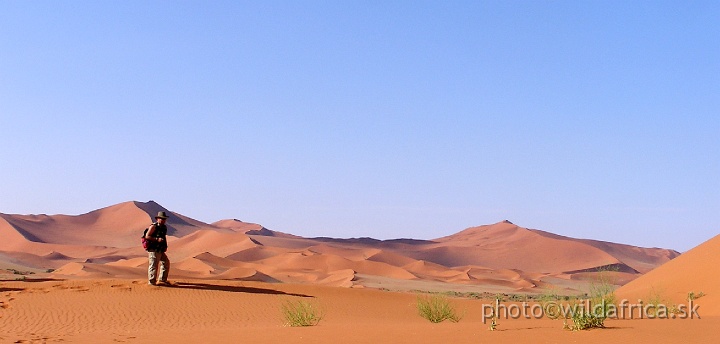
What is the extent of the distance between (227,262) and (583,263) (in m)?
36.8

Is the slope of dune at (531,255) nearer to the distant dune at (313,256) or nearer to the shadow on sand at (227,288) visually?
the distant dune at (313,256)

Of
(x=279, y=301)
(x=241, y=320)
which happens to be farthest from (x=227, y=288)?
(x=241, y=320)

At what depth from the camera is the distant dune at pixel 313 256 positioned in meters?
44.2

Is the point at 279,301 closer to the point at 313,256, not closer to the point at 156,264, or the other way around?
the point at 156,264

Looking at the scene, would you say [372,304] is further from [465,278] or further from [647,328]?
[465,278]

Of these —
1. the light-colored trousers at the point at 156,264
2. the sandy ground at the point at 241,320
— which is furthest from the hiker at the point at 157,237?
the sandy ground at the point at 241,320

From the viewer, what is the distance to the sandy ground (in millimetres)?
11695

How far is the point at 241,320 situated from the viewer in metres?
18.8

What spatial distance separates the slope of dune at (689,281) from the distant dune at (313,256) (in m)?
9.34

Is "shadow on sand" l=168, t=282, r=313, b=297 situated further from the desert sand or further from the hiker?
the hiker

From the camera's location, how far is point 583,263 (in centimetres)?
7256

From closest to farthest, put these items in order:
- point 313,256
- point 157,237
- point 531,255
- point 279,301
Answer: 1. point 157,237
2. point 279,301
3. point 313,256
4. point 531,255

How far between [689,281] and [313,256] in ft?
114

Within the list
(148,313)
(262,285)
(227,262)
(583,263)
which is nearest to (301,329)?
(148,313)
